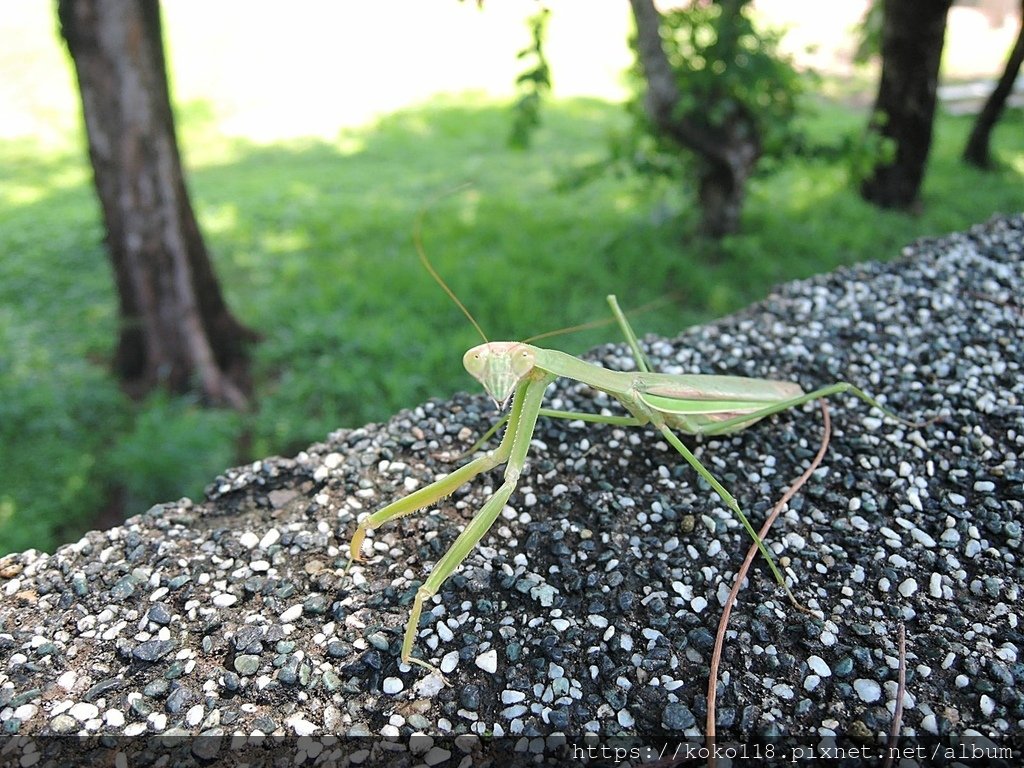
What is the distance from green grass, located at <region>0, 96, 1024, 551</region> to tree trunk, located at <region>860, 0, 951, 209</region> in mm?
271

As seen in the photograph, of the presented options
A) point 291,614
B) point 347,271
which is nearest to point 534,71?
point 347,271

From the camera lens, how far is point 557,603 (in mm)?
1965

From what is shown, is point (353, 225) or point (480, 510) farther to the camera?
point (353, 225)

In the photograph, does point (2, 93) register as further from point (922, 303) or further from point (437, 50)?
point (922, 303)

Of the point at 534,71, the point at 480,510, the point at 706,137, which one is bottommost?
the point at 480,510

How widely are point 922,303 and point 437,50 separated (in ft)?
30.9

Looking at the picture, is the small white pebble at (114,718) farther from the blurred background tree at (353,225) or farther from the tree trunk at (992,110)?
the tree trunk at (992,110)

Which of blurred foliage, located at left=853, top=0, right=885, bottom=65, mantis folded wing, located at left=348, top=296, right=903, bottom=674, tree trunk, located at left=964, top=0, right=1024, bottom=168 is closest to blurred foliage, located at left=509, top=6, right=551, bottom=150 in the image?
mantis folded wing, located at left=348, top=296, right=903, bottom=674

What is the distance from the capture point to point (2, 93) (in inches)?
352

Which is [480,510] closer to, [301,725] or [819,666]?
[301,725]

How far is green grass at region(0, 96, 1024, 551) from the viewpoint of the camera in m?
4.12

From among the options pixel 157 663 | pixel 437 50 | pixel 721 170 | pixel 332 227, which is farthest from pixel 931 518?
pixel 437 50

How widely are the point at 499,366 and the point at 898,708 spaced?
1179 millimetres

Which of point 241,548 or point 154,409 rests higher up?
point 241,548
